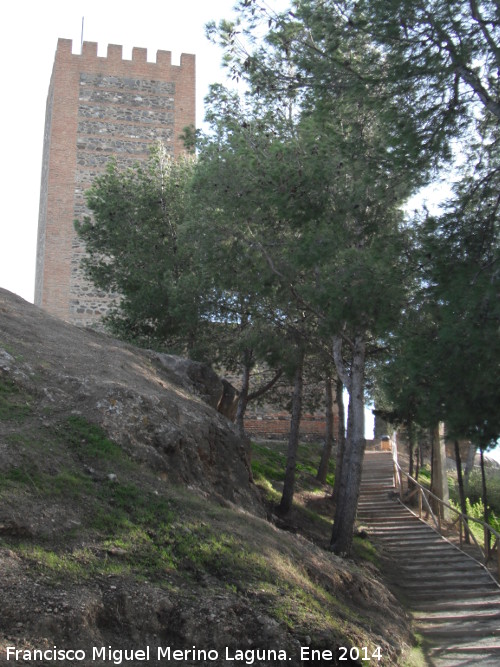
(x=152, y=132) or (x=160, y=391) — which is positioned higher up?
(x=152, y=132)

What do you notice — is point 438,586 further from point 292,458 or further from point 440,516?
point 440,516

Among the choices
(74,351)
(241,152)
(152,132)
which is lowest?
(74,351)

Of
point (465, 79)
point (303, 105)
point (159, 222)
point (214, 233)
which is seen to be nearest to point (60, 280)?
point (159, 222)

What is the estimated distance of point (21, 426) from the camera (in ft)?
25.5

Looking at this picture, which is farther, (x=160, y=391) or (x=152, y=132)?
(x=152, y=132)

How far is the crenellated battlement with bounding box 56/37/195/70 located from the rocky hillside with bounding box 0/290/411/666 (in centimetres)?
1950

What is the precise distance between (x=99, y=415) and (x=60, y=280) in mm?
17208

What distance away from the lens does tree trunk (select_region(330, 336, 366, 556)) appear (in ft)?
40.4

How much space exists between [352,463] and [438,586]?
2490 millimetres

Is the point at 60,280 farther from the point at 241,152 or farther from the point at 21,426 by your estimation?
the point at 21,426

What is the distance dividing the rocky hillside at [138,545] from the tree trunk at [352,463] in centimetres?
160

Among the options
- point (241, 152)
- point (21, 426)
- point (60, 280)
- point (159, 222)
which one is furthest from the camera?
point (60, 280)

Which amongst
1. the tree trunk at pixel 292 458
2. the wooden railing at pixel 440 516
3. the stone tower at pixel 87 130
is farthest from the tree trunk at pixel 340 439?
the stone tower at pixel 87 130

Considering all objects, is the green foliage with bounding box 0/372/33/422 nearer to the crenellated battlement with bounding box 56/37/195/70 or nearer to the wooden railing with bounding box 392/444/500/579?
the wooden railing with bounding box 392/444/500/579
